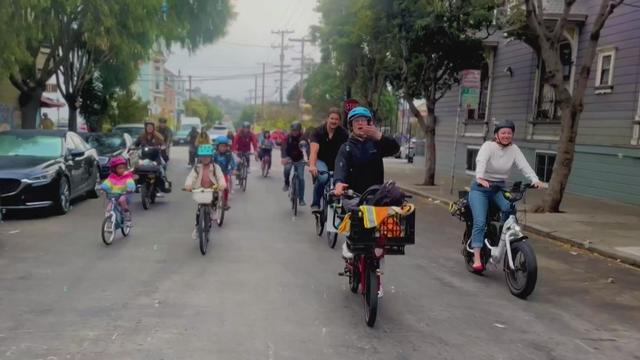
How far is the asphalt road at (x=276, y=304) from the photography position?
4.56m

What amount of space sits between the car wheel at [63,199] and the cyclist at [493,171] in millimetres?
7389

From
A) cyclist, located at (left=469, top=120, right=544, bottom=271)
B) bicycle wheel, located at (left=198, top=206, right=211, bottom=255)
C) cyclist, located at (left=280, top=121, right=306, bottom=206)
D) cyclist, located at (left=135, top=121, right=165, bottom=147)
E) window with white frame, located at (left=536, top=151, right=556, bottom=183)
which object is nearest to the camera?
cyclist, located at (left=469, top=120, right=544, bottom=271)

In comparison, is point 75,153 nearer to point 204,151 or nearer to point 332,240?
point 204,151

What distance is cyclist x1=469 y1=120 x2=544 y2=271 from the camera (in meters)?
6.70

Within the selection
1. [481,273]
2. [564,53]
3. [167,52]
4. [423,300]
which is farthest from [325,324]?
[167,52]

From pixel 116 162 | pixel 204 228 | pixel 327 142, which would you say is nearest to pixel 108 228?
pixel 116 162

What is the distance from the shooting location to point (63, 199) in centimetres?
1078

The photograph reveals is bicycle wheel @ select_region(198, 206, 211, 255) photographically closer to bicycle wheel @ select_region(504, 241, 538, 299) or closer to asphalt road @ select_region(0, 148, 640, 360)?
asphalt road @ select_region(0, 148, 640, 360)

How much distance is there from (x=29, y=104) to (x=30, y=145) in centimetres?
1032

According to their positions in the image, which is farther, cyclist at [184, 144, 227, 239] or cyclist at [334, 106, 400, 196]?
cyclist at [184, 144, 227, 239]

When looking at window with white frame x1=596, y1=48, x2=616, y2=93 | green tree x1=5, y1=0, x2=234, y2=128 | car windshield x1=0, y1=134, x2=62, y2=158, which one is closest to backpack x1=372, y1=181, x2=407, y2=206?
car windshield x1=0, y1=134, x2=62, y2=158

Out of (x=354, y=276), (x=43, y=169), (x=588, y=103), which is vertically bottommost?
(x=354, y=276)

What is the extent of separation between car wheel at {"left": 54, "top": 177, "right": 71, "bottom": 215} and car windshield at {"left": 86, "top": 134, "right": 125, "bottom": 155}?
6.35 m

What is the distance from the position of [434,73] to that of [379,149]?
41.3 feet
